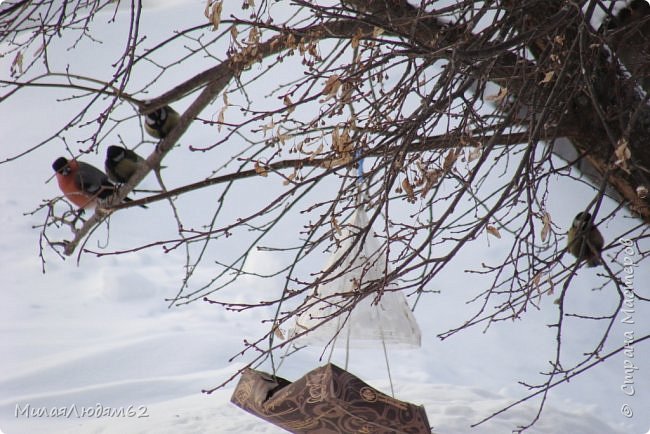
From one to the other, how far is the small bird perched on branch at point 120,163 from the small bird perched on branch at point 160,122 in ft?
0.30

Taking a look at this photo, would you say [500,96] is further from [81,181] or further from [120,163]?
[81,181]

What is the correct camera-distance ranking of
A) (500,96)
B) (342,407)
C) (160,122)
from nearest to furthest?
1. (500,96)
2. (342,407)
3. (160,122)

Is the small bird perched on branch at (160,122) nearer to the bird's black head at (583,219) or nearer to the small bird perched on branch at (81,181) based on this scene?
the small bird perched on branch at (81,181)

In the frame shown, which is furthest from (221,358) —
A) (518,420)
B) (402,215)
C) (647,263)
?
(647,263)

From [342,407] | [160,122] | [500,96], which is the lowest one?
[342,407]

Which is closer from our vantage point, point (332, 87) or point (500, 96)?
point (332, 87)

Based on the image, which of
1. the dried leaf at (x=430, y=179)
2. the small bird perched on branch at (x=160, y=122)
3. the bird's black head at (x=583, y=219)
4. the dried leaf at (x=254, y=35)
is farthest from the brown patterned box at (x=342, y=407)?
the small bird perched on branch at (x=160, y=122)

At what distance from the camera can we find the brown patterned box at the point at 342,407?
1.38m

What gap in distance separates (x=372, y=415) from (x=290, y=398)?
0.16 meters

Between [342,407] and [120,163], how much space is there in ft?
3.33

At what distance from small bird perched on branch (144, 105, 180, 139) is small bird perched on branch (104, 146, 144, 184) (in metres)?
0.09

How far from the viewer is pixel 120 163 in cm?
205

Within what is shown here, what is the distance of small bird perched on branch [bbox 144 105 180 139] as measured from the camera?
2.00 meters

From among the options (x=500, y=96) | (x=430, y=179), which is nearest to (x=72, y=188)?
(x=430, y=179)
